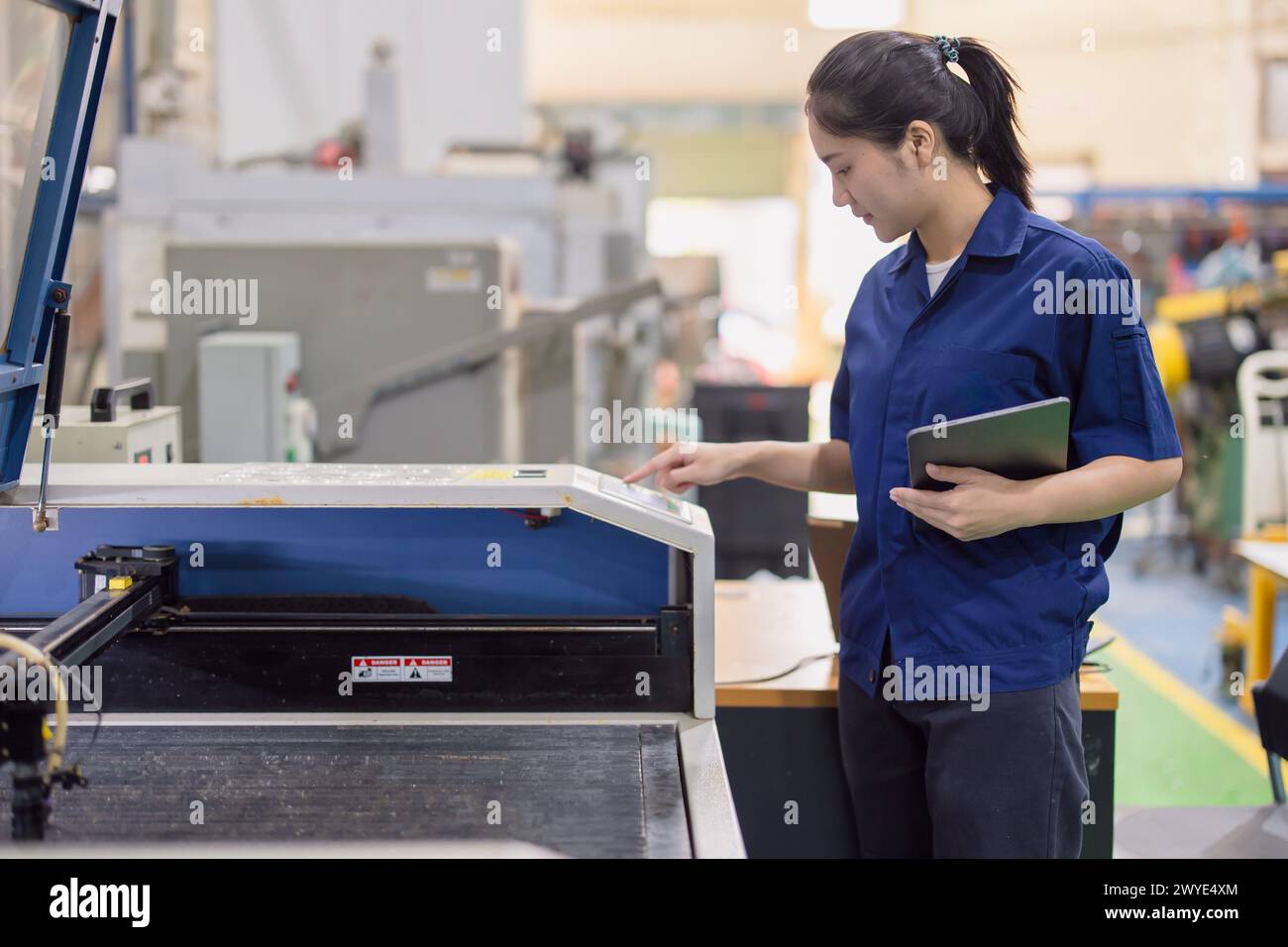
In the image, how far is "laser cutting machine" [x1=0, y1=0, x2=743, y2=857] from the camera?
1464 mm

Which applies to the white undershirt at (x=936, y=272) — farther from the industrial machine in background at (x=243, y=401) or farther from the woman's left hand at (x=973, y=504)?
the industrial machine in background at (x=243, y=401)

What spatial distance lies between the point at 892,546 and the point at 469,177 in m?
2.61

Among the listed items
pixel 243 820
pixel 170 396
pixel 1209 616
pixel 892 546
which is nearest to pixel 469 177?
pixel 170 396

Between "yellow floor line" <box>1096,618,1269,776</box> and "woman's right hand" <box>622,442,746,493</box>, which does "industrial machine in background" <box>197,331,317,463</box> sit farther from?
"yellow floor line" <box>1096,618,1269,776</box>

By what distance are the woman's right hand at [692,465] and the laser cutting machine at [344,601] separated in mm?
107

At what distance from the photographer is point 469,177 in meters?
3.82

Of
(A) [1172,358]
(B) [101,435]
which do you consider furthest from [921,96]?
(A) [1172,358]

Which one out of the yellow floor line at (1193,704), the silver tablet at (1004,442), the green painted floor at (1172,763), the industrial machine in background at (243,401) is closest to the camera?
the silver tablet at (1004,442)

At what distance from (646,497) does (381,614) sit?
1.23ft

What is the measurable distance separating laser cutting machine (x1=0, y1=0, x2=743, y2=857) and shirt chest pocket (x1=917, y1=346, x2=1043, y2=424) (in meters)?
0.33

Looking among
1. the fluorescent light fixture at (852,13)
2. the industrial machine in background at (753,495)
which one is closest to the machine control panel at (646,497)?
the industrial machine in background at (753,495)

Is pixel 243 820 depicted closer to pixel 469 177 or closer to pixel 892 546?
pixel 892 546

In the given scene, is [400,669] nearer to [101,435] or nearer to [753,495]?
[101,435]

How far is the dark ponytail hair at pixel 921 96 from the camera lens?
146cm
